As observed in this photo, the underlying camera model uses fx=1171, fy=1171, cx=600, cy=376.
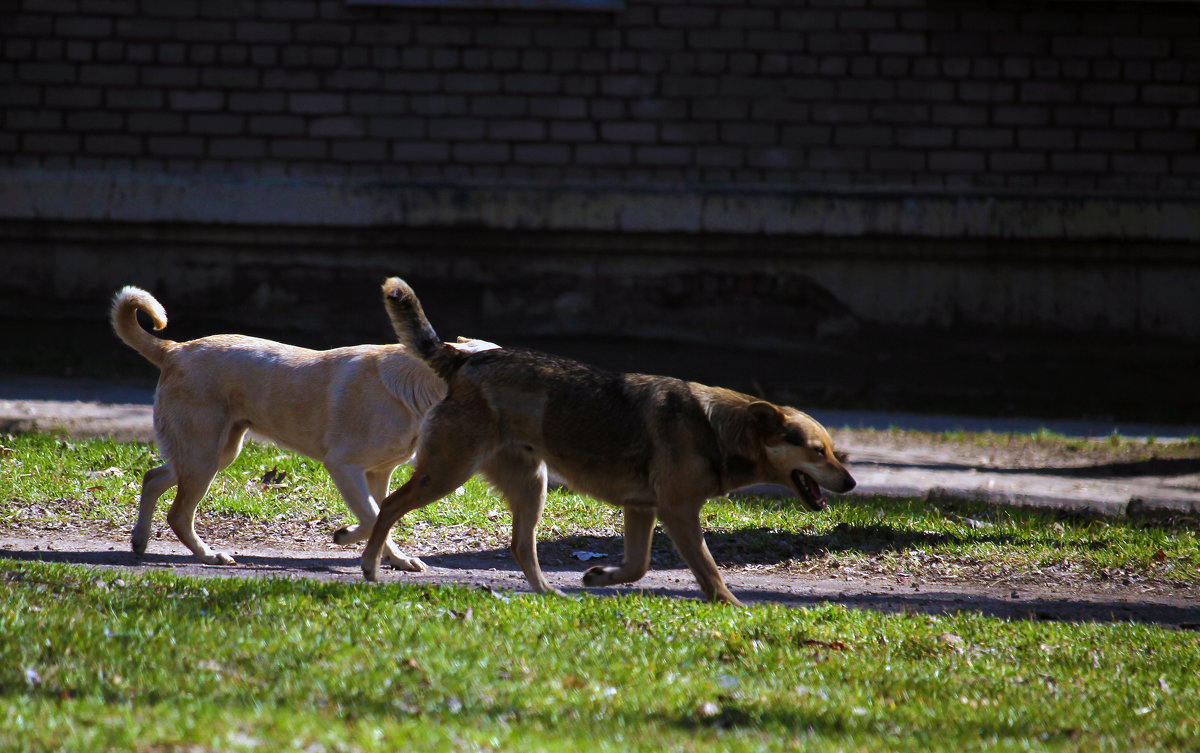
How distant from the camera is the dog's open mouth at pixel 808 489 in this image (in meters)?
5.69

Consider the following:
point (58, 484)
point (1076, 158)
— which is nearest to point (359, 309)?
point (58, 484)

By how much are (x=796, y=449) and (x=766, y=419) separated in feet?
0.67

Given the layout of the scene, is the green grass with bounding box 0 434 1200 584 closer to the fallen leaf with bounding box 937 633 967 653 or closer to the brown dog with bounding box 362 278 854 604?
the brown dog with bounding box 362 278 854 604

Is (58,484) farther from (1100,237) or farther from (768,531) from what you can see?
(1100,237)

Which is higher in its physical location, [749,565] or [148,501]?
[148,501]

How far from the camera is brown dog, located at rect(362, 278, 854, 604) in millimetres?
5551

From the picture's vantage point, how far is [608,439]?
18.3 ft

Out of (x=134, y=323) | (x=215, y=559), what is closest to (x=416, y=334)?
(x=215, y=559)

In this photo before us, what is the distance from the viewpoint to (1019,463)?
10781 millimetres

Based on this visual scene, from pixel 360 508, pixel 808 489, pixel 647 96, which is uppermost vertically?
pixel 647 96

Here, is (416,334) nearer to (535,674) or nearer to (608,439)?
(608,439)

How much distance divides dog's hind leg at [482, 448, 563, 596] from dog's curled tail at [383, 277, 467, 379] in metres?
0.57

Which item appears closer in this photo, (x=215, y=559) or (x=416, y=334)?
(x=416, y=334)

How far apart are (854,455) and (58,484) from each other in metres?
6.40
